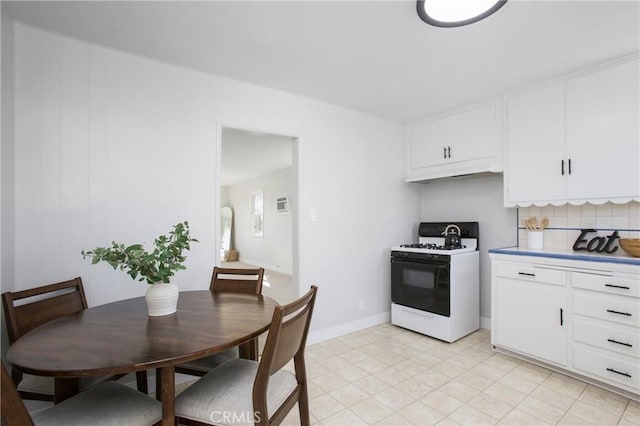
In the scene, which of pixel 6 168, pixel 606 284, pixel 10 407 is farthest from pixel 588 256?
pixel 6 168

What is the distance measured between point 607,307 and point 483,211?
1.49 m

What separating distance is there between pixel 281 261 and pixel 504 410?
A: 5.56 m

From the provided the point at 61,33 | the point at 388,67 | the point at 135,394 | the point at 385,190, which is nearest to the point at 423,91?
the point at 388,67

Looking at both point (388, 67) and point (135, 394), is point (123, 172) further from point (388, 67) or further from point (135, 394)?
point (388, 67)

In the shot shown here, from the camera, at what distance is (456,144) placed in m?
3.35

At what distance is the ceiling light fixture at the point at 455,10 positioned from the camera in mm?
1546

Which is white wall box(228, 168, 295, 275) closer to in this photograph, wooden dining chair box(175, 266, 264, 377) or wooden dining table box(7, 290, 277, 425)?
wooden dining chair box(175, 266, 264, 377)

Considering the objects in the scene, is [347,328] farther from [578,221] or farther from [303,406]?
[578,221]

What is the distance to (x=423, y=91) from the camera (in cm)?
290

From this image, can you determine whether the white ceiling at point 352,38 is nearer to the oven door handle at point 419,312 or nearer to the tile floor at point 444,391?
the oven door handle at point 419,312

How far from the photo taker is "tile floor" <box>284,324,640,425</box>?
6.16 feet

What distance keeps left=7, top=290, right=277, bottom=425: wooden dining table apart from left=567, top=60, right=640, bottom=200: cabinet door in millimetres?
2667

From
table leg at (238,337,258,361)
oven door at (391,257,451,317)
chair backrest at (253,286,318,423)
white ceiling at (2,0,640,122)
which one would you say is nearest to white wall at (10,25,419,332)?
white ceiling at (2,0,640,122)

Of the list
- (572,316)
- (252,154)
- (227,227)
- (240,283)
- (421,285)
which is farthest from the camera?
(227,227)
